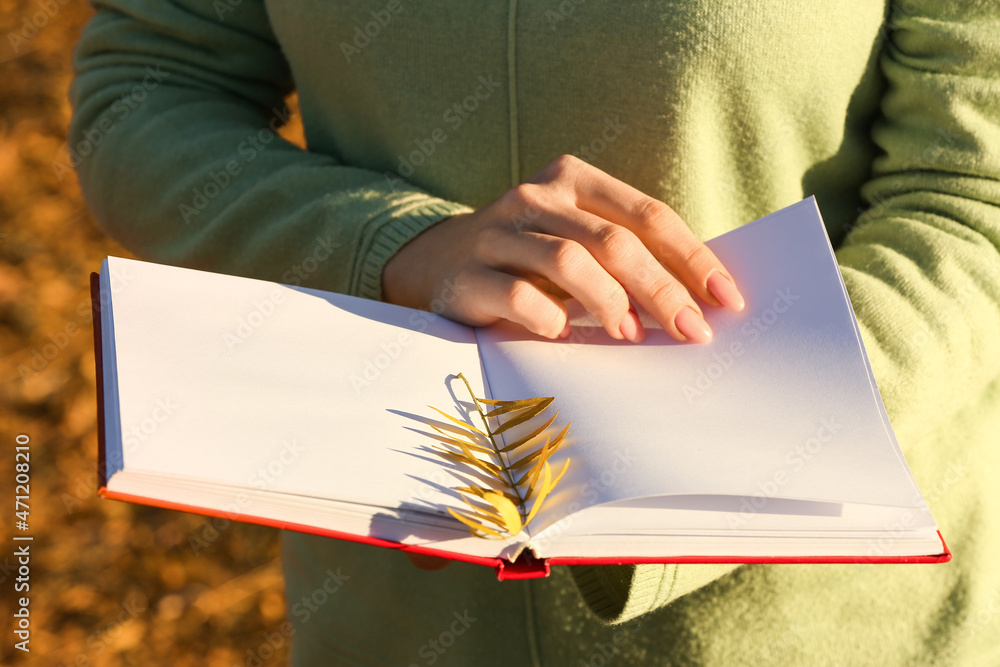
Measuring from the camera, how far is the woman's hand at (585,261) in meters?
0.66

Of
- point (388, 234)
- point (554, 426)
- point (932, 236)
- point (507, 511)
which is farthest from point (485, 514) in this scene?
point (932, 236)

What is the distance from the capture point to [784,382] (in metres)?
0.62

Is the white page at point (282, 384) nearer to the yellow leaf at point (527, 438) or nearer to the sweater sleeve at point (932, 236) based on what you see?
the yellow leaf at point (527, 438)

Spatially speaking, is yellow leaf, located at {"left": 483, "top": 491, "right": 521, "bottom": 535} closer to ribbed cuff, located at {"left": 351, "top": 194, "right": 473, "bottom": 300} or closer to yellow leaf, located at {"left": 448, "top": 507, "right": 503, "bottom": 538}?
yellow leaf, located at {"left": 448, "top": 507, "right": 503, "bottom": 538}

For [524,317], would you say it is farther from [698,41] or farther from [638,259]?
[698,41]

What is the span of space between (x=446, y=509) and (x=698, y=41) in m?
0.54

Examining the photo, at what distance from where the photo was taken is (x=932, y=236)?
0.74 metres

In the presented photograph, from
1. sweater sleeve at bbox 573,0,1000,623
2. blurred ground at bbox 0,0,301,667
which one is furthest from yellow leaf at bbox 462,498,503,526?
blurred ground at bbox 0,0,301,667

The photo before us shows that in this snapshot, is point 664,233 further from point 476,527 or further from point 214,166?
point 214,166

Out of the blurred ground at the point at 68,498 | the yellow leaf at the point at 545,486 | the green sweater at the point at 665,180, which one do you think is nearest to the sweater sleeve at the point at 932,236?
the green sweater at the point at 665,180

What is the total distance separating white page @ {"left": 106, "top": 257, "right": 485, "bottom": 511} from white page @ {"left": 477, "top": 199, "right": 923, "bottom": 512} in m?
0.08

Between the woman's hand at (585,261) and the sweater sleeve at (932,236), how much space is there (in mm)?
164

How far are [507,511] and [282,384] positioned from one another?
208 millimetres

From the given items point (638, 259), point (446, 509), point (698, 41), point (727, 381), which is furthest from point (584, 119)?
point (446, 509)
